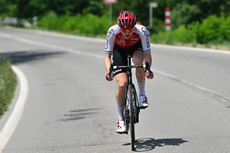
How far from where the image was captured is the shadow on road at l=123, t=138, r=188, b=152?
553 cm

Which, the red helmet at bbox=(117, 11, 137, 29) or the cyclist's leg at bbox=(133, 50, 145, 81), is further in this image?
the cyclist's leg at bbox=(133, 50, 145, 81)

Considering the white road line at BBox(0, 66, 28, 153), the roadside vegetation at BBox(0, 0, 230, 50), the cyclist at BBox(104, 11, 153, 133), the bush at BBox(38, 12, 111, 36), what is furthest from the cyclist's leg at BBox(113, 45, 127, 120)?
the bush at BBox(38, 12, 111, 36)

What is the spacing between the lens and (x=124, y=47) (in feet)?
19.2

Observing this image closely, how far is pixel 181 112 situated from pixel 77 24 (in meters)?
32.8

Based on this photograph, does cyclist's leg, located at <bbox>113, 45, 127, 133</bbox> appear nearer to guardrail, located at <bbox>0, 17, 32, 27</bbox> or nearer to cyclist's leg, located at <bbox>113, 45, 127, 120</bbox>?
cyclist's leg, located at <bbox>113, 45, 127, 120</bbox>

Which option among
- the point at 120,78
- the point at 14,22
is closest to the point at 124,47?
the point at 120,78

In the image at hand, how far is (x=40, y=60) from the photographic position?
19.8m

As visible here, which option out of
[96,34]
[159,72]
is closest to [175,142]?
[159,72]

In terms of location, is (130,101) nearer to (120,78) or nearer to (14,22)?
(120,78)

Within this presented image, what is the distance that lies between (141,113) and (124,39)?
7.91 feet

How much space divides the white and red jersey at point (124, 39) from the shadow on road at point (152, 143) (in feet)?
4.21

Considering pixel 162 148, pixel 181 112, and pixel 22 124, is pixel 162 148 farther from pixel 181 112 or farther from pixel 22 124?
pixel 22 124

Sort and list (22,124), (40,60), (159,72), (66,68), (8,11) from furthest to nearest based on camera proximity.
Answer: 1. (8,11)
2. (40,60)
3. (66,68)
4. (159,72)
5. (22,124)

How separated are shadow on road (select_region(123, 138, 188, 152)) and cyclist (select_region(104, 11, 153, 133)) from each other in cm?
33
